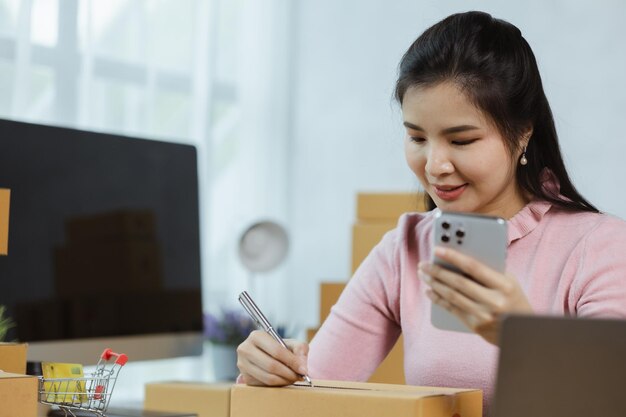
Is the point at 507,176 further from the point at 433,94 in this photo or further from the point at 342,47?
the point at 342,47

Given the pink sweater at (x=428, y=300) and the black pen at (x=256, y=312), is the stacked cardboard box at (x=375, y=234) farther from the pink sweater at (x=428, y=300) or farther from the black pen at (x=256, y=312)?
the black pen at (x=256, y=312)

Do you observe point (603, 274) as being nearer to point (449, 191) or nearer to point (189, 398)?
point (449, 191)

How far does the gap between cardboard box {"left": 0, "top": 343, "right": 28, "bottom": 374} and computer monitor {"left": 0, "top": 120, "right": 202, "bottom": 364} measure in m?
0.67

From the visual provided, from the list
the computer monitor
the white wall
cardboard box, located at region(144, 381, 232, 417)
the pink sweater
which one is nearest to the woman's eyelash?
the pink sweater

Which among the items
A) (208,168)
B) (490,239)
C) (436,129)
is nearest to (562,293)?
(436,129)

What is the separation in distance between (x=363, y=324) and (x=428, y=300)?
13cm

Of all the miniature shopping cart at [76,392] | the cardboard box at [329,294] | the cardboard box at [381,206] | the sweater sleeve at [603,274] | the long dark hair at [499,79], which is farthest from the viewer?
the cardboard box at [381,206]

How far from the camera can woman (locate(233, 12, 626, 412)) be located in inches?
52.9

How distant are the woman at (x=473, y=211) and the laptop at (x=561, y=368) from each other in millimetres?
403

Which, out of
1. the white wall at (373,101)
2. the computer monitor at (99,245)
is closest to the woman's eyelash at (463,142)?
the computer monitor at (99,245)

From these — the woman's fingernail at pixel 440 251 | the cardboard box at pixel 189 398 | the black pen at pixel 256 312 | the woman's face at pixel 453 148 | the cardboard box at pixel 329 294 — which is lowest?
the cardboard box at pixel 189 398

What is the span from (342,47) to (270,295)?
101 centimetres

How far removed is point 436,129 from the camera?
1340 mm

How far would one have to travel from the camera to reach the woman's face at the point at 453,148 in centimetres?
134
